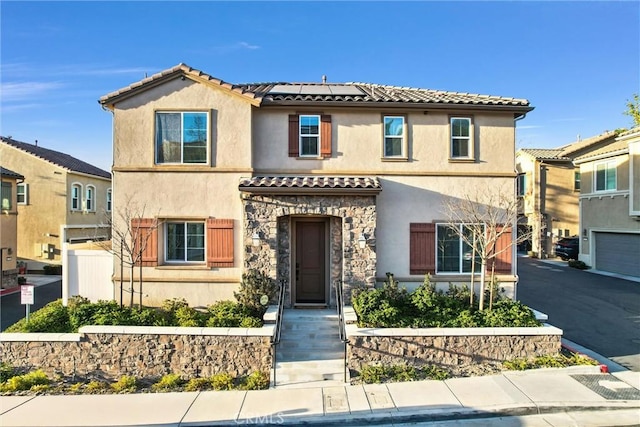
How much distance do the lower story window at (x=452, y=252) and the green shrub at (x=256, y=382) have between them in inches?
234

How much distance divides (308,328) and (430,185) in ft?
18.0

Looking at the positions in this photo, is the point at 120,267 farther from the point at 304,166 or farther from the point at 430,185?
the point at 430,185

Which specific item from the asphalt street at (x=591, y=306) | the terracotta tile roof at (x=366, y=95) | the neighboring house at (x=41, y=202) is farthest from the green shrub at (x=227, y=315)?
the neighboring house at (x=41, y=202)

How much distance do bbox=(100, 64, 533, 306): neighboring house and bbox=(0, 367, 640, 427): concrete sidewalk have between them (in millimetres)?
3210

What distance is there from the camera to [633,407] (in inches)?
283

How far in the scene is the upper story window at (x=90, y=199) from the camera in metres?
23.8

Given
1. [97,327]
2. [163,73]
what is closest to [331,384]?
[97,327]

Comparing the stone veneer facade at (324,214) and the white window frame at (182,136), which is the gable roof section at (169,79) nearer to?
the white window frame at (182,136)

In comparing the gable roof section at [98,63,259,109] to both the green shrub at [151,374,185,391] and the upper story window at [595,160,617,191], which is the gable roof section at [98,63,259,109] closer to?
the green shrub at [151,374,185,391]

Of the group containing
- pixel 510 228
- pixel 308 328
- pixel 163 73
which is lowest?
pixel 308 328

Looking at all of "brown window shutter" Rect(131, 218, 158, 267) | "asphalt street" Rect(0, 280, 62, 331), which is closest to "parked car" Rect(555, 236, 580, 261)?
"brown window shutter" Rect(131, 218, 158, 267)

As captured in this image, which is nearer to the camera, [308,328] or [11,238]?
[308,328]

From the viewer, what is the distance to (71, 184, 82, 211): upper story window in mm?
22156

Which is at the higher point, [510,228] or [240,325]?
[510,228]
